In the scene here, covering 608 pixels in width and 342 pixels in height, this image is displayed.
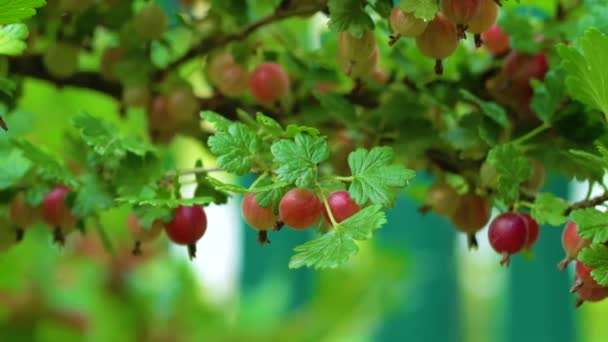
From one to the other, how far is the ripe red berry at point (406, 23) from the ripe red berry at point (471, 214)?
14 centimetres

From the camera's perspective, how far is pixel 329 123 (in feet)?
1.77

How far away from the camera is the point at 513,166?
39 centimetres

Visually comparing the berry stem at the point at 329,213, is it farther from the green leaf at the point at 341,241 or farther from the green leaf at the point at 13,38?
the green leaf at the point at 13,38

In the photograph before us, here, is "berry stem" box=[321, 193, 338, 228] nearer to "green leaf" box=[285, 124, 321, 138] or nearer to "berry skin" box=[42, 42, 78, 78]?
"green leaf" box=[285, 124, 321, 138]

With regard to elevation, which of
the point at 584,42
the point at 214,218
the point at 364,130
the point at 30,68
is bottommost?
the point at 214,218

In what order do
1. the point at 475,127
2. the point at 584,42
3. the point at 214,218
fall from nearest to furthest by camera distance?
the point at 584,42 → the point at 475,127 → the point at 214,218

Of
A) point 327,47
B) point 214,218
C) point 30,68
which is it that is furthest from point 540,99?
point 214,218

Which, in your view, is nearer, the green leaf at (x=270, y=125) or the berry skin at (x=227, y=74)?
the green leaf at (x=270, y=125)

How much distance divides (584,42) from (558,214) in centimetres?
8

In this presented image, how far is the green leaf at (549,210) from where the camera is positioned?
38cm

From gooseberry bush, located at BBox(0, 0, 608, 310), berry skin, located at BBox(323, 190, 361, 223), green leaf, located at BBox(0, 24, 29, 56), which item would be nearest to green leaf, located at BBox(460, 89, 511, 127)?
gooseberry bush, located at BBox(0, 0, 608, 310)

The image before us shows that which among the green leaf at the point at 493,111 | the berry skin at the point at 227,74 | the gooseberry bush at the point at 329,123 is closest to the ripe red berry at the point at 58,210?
the gooseberry bush at the point at 329,123

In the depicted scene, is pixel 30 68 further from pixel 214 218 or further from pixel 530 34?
pixel 214 218

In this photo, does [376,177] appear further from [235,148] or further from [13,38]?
[13,38]
